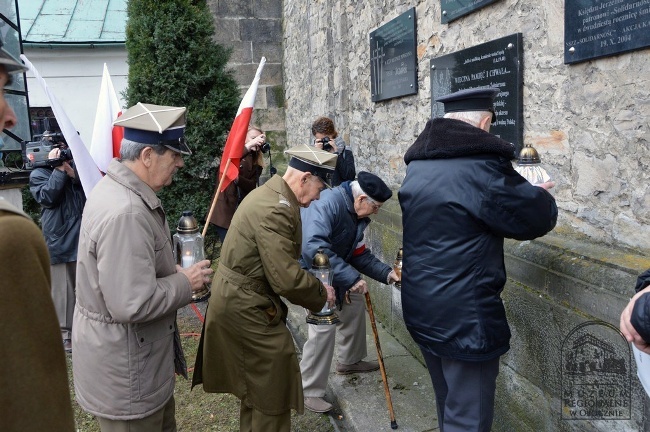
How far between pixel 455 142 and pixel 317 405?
231 cm

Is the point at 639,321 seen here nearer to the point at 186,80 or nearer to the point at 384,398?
the point at 384,398

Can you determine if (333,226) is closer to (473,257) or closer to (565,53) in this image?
(473,257)

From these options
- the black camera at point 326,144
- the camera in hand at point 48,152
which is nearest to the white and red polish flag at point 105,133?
the camera in hand at point 48,152

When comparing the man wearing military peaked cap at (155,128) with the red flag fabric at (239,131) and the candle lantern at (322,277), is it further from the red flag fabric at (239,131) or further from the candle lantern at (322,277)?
the red flag fabric at (239,131)

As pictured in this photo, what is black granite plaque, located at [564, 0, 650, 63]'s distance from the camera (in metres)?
2.41

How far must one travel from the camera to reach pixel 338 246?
11.9 feet

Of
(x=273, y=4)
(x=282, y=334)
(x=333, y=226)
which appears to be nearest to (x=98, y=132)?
(x=333, y=226)

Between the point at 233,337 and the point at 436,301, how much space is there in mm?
1104

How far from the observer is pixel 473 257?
7.77 ft

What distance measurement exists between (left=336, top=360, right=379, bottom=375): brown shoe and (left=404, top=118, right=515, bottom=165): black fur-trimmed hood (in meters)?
2.27

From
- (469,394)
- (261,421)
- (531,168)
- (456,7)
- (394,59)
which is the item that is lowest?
(261,421)

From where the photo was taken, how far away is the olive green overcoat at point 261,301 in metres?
2.74

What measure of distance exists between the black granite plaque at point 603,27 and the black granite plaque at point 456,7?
86 cm
